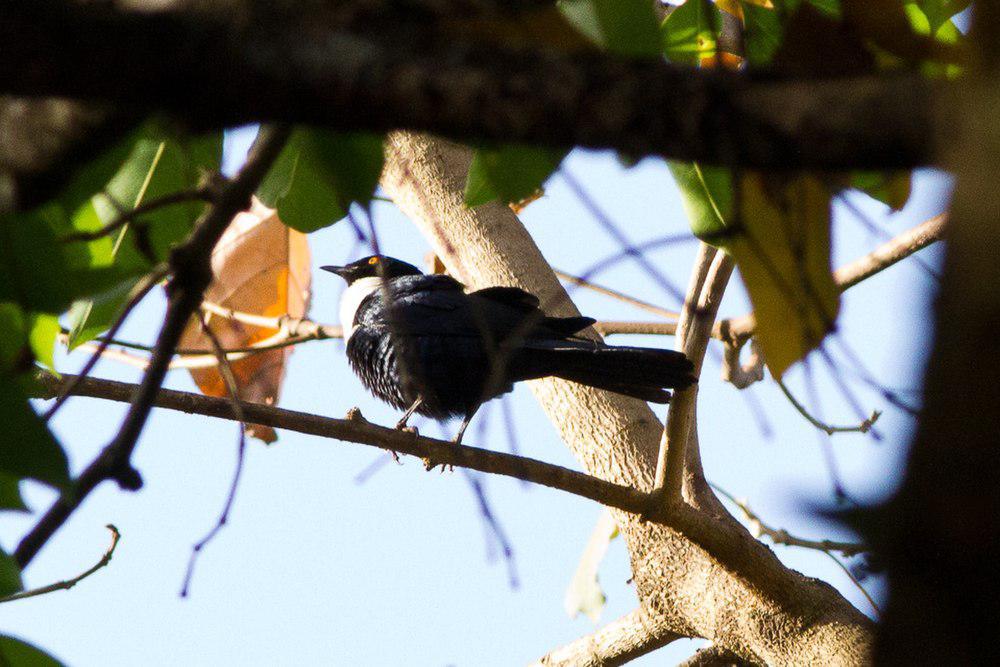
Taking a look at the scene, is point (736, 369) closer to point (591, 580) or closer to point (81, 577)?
point (591, 580)

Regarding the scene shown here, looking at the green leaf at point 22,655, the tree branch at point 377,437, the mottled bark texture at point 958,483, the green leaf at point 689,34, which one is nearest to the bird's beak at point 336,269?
the tree branch at point 377,437

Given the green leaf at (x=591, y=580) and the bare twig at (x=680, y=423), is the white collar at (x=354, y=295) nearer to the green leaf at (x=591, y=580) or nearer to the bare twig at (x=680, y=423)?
the green leaf at (x=591, y=580)

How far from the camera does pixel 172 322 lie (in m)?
1.14

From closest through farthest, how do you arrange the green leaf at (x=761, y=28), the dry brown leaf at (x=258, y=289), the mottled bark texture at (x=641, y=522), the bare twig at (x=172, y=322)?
the bare twig at (x=172, y=322) < the green leaf at (x=761, y=28) < the mottled bark texture at (x=641, y=522) < the dry brown leaf at (x=258, y=289)

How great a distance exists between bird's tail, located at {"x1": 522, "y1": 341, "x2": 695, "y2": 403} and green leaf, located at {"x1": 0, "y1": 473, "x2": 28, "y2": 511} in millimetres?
2047

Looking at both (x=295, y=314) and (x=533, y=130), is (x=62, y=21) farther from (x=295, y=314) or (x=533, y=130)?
(x=295, y=314)

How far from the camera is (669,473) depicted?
269 centimetres

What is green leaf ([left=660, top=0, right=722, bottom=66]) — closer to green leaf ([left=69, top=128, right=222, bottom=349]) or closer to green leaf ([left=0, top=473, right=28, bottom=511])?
green leaf ([left=69, top=128, right=222, bottom=349])

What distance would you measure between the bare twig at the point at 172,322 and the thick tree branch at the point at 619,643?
217 cm

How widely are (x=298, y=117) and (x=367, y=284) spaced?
16.5 ft

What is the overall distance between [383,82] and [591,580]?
10.7 feet

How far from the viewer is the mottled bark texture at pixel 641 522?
2781 millimetres

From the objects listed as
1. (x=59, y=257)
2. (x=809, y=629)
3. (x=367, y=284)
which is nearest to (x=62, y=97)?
(x=59, y=257)

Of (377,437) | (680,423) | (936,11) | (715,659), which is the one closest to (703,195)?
(936,11)
